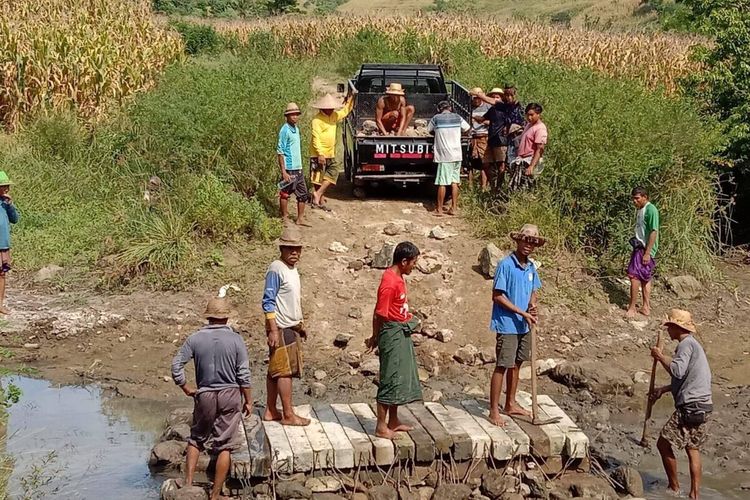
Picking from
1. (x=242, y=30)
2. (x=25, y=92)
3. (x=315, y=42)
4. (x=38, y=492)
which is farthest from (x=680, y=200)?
(x=242, y=30)

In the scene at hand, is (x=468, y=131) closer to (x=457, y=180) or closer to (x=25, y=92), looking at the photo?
(x=457, y=180)

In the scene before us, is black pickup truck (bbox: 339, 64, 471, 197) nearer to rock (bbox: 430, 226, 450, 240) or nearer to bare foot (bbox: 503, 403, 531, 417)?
rock (bbox: 430, 226, 450, 240)

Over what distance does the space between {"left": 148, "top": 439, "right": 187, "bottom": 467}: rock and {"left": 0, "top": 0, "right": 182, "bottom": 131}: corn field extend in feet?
32.2

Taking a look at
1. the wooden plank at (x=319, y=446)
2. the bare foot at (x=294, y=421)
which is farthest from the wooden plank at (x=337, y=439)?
the bare foot at (x=294, y=421)

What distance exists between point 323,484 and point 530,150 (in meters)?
6.22

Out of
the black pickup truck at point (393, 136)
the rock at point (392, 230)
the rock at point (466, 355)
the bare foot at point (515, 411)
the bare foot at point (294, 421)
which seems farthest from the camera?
the black pickup truck at point (393, 136)

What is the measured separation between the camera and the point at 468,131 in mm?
12906

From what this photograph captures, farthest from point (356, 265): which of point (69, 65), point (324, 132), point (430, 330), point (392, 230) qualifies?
point (69, 65)

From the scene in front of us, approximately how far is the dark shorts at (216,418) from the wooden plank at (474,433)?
6.26ft

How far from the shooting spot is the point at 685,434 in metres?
7.06

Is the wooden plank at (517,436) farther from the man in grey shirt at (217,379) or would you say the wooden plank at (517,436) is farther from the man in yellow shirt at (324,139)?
the man in yellow shirt at (324,139)

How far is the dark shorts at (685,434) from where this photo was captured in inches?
278

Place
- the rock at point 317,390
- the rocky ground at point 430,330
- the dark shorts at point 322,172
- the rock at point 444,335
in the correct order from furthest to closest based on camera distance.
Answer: the dark shorts at point 322,172 → the rock at point 444,335 → the rocky ground at point 430,330 → the rock at point 317,390

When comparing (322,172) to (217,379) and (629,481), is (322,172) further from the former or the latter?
(629,481)
